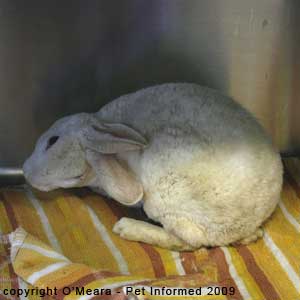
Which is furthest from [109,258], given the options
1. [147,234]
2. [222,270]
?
[222,270]

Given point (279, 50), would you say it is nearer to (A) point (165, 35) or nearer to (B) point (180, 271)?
(A) point (165, 35)

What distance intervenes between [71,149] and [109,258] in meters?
0.20

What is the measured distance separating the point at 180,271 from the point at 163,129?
24 centimetres

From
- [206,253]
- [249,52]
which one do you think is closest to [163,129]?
[206,253]

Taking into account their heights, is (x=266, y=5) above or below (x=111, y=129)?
above

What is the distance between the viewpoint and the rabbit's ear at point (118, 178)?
3.70 feet

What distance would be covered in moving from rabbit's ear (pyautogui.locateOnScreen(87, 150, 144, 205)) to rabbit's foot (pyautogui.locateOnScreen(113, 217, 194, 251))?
0.22 feet

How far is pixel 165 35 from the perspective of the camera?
4.43 ft

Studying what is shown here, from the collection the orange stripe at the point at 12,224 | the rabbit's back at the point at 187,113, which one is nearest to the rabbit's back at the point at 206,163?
the rabbit's back at the point at 187,113

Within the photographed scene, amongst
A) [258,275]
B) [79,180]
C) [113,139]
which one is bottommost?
[258,275]

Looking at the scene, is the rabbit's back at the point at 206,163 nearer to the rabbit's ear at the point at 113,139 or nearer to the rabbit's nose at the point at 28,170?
the rabbit's ear at the point at 113,139

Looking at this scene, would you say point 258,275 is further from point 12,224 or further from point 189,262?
point 12,224

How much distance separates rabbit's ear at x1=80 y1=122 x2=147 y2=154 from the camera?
1.09m

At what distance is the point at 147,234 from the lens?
1.17 meters
